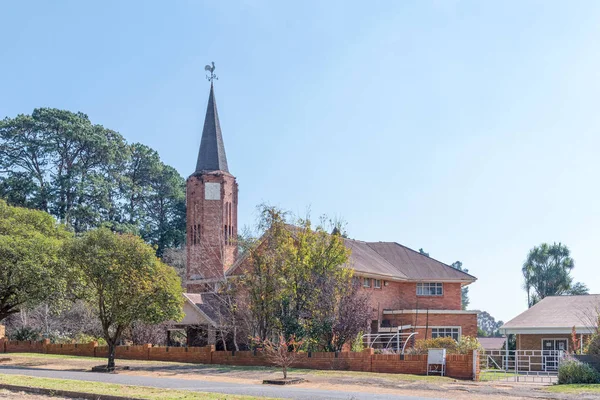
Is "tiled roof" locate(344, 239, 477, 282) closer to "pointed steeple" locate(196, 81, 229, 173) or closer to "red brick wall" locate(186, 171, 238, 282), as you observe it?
"red brick wall" locate(186, 171, 238, 282)

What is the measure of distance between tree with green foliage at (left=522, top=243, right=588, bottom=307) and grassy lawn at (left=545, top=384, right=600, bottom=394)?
43203 millimetres

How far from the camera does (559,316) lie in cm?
3631

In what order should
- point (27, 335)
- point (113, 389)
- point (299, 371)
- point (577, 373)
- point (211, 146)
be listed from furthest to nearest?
point (211, 146) < point (27, 335) < point (299, 371) < point (577, 373) < point (113, 389)

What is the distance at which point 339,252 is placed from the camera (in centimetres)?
3206

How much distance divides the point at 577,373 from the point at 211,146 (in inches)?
1536

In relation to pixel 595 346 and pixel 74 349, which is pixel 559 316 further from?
pixel 74 349

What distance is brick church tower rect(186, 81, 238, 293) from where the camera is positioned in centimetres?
5231

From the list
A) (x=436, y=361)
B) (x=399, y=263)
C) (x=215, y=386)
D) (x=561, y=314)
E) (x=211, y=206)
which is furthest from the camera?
(x=211, y=206)

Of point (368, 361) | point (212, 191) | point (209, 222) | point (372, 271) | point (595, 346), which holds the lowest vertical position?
point (368, 361)

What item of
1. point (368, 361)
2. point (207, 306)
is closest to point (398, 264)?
point (207, 306)

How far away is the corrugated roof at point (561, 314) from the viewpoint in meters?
34.9

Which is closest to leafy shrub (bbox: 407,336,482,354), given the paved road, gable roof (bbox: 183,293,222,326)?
the paved road

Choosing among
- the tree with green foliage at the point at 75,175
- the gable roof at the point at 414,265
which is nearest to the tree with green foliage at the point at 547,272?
the gable roof at the point at 414,265

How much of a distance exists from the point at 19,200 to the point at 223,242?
23.4 meters
